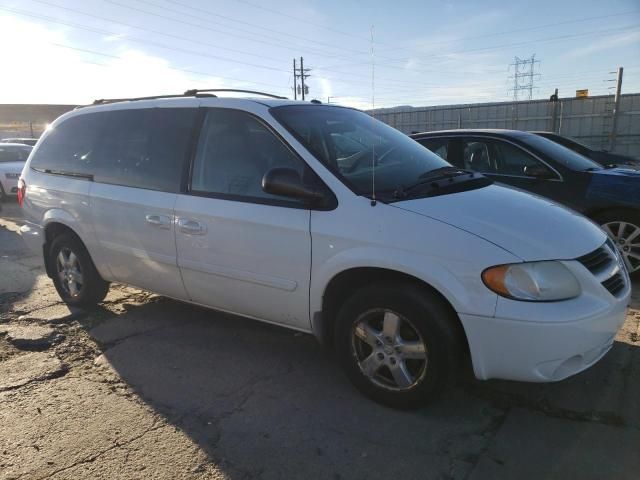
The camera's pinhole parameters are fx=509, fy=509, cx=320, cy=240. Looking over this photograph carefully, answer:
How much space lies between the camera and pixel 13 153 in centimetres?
1338

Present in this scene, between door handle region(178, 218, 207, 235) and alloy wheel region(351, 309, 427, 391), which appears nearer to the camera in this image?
alloy wheel region(351, 309, 427, 391)

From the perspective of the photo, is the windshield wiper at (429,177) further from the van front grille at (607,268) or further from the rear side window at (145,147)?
the rear side window at (145,147)

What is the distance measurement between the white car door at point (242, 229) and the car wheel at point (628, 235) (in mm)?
3707

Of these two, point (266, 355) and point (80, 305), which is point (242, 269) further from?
point (80, 305)

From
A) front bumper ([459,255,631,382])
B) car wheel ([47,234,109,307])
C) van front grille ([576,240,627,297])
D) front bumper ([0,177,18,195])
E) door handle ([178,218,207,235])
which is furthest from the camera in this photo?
front bumper ([0,177,18,195])

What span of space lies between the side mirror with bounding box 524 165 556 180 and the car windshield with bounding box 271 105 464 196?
7.44 ft

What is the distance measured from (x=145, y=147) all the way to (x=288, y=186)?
1587 mm

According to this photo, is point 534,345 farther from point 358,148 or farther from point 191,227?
point 191,227

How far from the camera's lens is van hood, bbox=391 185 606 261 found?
8.55 ft

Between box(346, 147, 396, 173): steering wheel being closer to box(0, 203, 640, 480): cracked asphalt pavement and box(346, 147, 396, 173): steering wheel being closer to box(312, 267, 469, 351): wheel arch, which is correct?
box(312, 267, 469, 351): wheel arch

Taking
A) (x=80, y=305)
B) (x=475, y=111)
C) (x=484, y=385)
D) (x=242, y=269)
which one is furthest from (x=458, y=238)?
(x=475, y=111)

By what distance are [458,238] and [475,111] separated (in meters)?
19.2

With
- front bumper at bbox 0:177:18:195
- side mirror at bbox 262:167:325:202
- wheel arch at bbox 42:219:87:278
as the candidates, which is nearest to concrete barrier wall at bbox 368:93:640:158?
front bumper at bbox 0:177:18:195

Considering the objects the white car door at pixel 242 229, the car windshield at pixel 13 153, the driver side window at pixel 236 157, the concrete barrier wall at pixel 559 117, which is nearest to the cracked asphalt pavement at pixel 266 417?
the white car door at pixel 242 229
